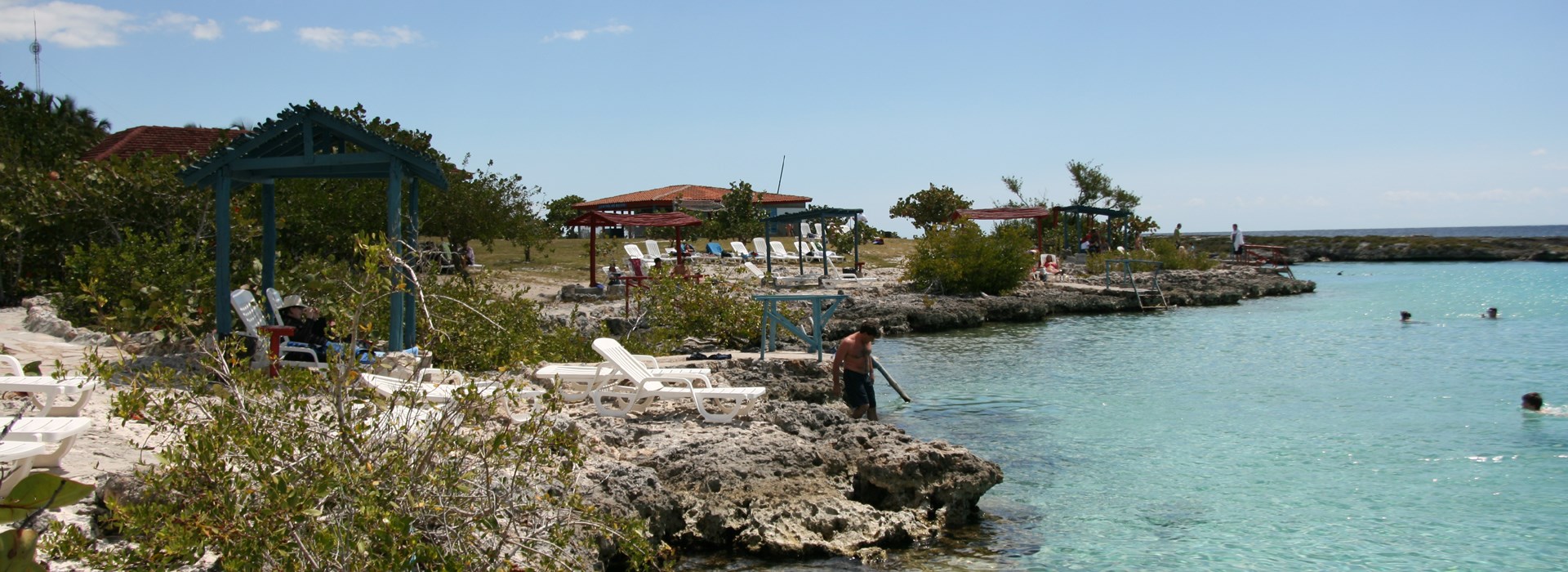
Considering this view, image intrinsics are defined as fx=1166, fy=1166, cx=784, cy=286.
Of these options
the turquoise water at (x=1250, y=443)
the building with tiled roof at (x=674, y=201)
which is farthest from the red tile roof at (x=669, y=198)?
the turquoise water at (x=1250, y=443)

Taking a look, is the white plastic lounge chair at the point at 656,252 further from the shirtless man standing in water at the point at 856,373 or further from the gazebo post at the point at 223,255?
the gazebo post at the point at 223,255

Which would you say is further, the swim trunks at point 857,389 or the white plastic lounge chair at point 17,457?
the swim trunks at point 857,389

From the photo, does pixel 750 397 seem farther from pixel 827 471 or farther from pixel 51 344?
pixel 51 344

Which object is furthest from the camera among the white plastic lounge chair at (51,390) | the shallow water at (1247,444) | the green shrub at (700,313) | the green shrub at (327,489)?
the green shrub at (700,313)

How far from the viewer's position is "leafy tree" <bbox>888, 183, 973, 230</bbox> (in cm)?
5044

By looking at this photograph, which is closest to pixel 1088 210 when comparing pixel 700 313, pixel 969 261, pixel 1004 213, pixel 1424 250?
pixel 1004 213

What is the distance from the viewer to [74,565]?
4832 millimetres

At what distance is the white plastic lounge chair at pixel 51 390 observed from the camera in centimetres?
663

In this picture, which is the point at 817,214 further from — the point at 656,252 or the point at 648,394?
the point at 648,394

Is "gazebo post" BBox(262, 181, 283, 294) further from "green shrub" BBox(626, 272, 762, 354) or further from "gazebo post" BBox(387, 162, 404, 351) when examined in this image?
"green shrub" BBox(626, 272, 762, 354)

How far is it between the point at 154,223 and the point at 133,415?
33.9 feet

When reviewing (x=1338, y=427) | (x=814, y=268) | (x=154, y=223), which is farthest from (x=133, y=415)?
(x=814, y=268)

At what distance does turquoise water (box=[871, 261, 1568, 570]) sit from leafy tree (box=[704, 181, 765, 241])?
18580 millimetres

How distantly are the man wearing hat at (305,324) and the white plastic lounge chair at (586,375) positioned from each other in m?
1.86
